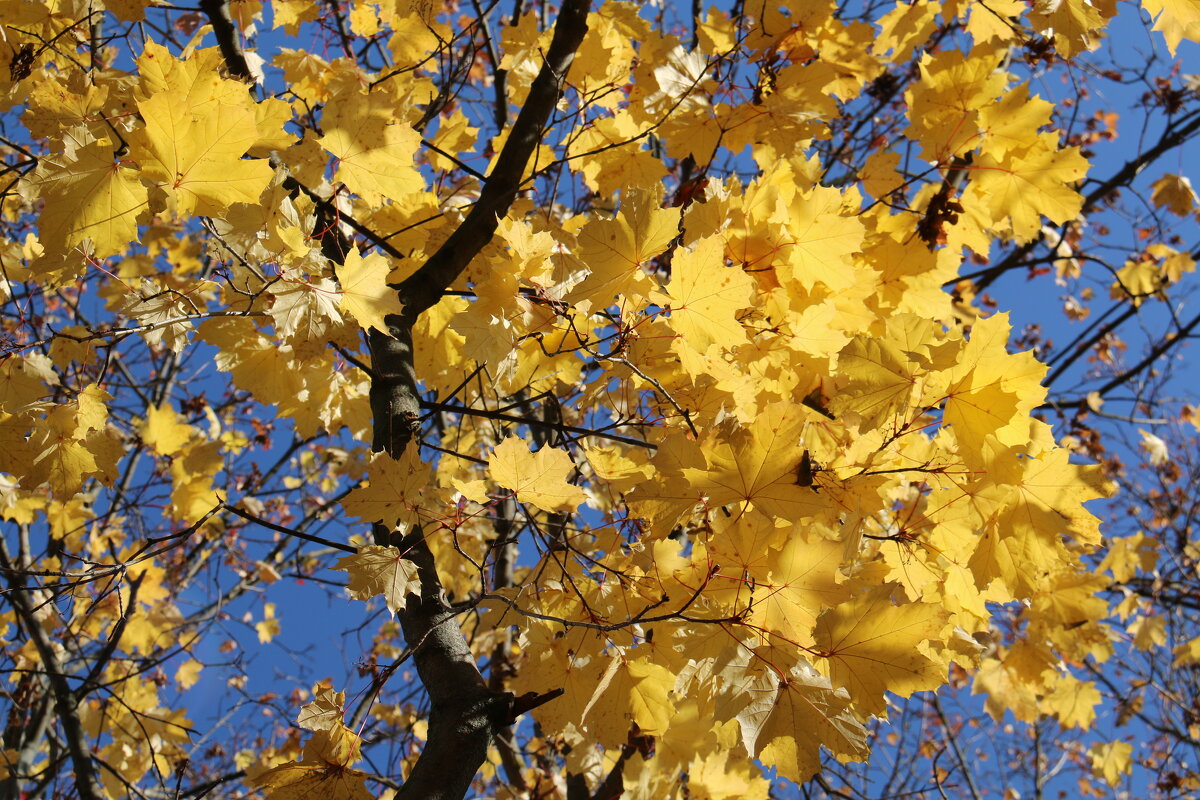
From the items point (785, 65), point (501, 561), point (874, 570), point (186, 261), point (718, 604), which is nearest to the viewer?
→ point (718, 604)

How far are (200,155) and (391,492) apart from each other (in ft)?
2.52

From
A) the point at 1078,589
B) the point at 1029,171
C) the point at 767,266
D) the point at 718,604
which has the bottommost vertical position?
the point at 718,604

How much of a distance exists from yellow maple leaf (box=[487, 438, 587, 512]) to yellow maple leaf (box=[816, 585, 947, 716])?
0.55 meters

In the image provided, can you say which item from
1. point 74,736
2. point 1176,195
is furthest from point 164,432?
point 1176,195

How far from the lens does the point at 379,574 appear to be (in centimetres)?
147

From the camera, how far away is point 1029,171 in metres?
2.09

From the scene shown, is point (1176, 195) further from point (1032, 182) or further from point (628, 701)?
point (628, 701)

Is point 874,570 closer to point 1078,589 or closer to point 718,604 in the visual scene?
point 718,604

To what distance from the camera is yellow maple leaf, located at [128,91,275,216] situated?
1.37 metres

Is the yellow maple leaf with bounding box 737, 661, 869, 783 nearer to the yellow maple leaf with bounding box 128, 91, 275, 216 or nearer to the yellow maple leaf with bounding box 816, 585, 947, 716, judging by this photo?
the yellow maple leaf with bounding box 816, 585, 947, 716

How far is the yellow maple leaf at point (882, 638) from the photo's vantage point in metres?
1.30

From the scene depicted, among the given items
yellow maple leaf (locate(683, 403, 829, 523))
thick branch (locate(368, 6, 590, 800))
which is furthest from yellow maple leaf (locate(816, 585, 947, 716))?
thick branch (locate(368, 6, 590, 800))

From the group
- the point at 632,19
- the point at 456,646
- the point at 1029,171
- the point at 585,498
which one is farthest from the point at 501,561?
the point at 1029,171

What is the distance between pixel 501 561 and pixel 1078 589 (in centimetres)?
246
